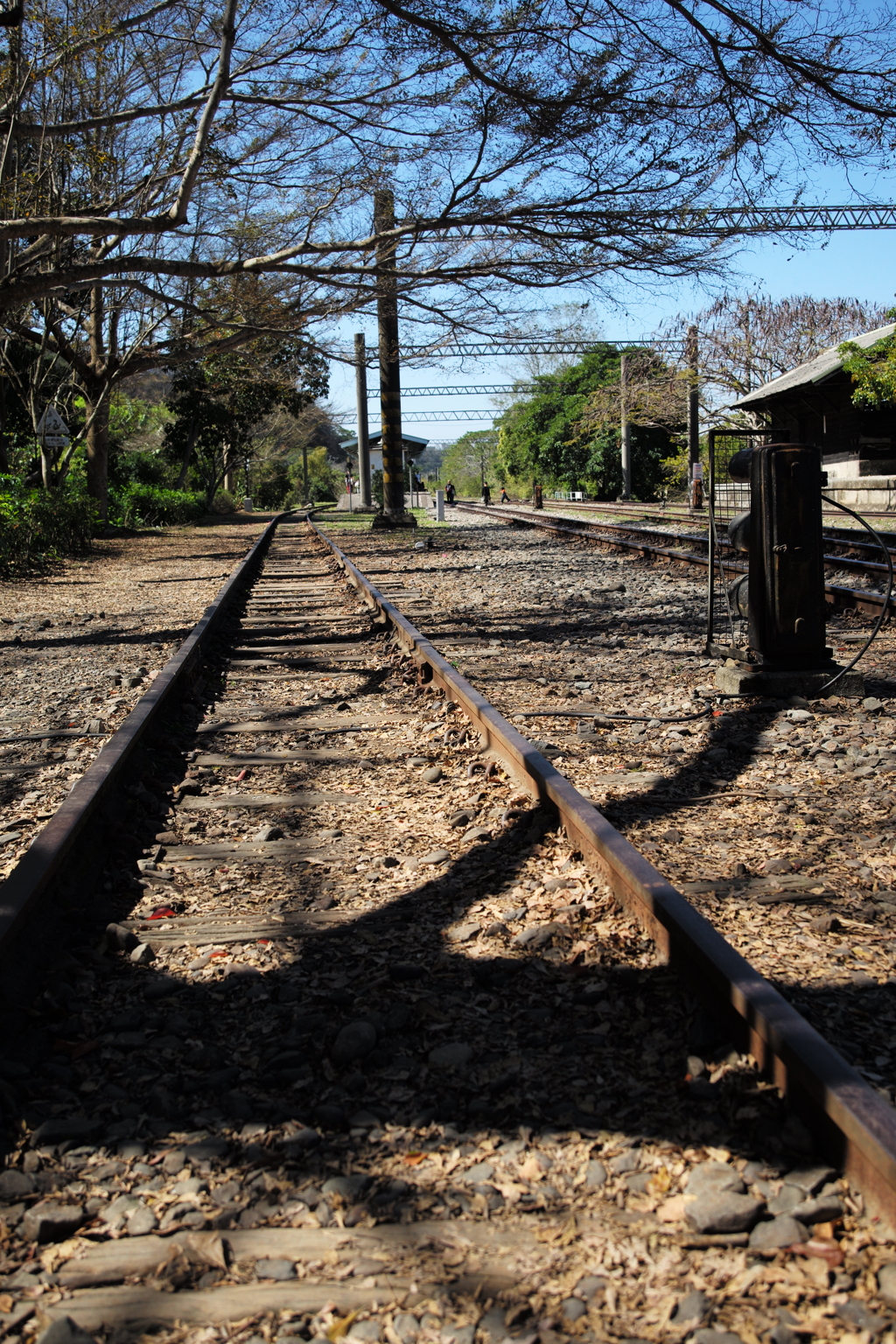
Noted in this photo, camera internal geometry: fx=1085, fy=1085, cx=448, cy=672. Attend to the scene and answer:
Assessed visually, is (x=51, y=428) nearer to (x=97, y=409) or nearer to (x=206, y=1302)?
(x=97, y=409)

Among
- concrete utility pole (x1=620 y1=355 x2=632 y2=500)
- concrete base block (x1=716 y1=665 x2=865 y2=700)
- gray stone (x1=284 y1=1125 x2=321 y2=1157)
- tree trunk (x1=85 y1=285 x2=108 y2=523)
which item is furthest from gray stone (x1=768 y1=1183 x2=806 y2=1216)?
concrete utility pole (x1=620 y1=355 x2=632 y2=500)

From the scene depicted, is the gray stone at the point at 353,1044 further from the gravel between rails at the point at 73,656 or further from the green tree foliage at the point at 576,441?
the green tree foliage at the point at 576,441

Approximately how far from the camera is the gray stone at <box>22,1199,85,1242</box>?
6.15 ft

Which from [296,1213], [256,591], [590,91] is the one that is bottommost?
[296,1213]

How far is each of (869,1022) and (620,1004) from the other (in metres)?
0.56

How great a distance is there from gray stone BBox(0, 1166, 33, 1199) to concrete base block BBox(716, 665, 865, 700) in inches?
178

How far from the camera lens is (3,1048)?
8.10 feet

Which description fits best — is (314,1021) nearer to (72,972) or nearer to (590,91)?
(72,972)

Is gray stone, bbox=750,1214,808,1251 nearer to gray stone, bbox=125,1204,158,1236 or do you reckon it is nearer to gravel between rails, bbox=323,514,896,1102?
gravel between rails, bbox=323,514,896,1102

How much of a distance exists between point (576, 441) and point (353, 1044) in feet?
214

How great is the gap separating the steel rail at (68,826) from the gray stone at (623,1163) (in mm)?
1480

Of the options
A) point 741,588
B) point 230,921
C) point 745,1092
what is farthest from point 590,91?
point 745,1092

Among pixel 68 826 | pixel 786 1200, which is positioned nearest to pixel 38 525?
pixel 68 826

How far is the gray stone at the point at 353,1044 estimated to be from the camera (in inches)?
95.2
